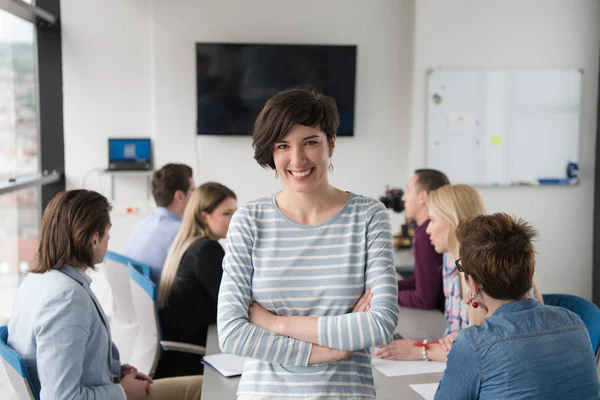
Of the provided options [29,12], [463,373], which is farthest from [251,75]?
[463,373]

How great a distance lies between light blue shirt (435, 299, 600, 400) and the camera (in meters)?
1.57

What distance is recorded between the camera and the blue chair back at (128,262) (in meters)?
3.23

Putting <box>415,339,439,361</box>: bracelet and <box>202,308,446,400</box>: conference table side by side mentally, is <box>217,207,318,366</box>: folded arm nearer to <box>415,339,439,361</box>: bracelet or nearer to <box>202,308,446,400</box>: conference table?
<box>202,308,446,400</box>: conference table

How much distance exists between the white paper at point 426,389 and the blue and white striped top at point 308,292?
1.87 ft

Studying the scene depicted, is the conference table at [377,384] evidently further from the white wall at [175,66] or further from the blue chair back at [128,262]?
the white wall at [175,66]

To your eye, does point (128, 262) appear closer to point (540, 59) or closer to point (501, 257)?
point (501, 257)

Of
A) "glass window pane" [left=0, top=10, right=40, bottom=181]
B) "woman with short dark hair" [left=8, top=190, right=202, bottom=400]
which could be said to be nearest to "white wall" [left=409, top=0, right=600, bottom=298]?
"glass window pane" [left=0, top=10, right=40, bottom=181]

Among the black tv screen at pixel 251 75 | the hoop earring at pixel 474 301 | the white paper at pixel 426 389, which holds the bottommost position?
the white paper at pixel 426 389

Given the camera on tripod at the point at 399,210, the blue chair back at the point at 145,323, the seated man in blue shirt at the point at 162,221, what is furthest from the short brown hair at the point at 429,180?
the blue chair back at the point at 145,323

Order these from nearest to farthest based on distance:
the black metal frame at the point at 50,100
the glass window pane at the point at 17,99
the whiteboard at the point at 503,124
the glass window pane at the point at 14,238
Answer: the glass window pane at the point at 14,238 < the glass window pane at the point at 17,99 < the black metal frame at the point at 50,100 < the whiteboard at the point at 503,124

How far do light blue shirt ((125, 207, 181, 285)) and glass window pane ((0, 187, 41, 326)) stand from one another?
741mm

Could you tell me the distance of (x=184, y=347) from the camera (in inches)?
114

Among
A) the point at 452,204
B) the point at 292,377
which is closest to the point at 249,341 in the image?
the point at 292,377

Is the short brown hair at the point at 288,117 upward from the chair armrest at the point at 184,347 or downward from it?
upward
